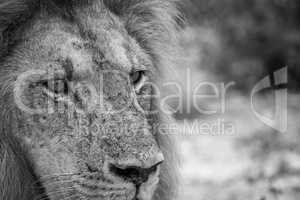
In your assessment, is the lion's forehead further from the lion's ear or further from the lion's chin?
the lion's chin

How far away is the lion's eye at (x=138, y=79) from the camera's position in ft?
14.3

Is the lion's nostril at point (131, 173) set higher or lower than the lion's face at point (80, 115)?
lower

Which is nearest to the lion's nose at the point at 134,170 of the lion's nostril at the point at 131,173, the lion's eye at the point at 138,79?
Answer: the lion's nostril at the point at 131,173

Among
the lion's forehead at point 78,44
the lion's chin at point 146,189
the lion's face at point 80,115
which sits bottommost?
the lion's chin at point 146,189

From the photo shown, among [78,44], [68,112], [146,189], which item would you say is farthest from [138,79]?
[146,189]

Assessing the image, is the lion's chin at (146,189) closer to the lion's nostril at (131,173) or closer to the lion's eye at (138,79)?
the lion's nostril at (131,173)

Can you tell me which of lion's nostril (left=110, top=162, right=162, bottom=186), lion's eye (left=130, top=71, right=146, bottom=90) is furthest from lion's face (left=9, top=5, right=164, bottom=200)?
lion's eye (left=130, top=71, right=146, bottom=90)

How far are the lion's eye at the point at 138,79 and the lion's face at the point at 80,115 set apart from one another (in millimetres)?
211

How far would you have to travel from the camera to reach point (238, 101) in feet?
33.7

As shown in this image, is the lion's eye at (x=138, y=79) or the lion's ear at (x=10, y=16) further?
the lion's eye at (x=138, y=79)

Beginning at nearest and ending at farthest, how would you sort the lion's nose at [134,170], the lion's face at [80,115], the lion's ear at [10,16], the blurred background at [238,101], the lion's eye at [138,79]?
the lion's nose at [134,170] → the lion's face at [80,115] → the lion's ear at [10,16] → the lion's eye at [138,79] → the blurred background at [238,101]

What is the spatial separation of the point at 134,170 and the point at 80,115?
1.87 ft

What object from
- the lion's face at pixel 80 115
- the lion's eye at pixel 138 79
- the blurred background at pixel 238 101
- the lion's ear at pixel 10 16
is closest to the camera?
the lion's face at pixel 80 115

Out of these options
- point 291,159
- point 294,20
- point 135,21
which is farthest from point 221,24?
point 135,21
